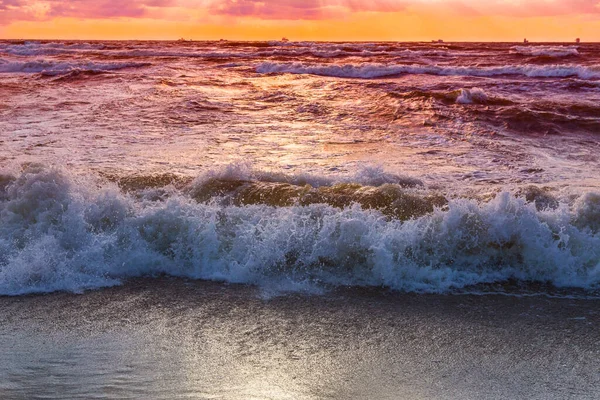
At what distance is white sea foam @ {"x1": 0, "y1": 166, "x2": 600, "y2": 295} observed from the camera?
224 inches

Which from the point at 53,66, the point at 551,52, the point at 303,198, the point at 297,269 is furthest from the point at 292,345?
the point at 551,52

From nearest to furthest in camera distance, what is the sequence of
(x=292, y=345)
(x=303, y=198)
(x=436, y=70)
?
(x=292, y=345)
(x=303, y=198)
(x=436, y=70)

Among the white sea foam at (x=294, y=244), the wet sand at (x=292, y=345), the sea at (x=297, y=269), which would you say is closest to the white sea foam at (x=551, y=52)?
the sea at (x=297, y=269)

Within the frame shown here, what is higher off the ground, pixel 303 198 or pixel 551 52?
pixel 551 52

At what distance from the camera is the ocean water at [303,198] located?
18.9 ft

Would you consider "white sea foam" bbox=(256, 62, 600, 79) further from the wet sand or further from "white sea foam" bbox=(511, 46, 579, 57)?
the wet sand

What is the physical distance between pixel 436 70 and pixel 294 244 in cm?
2103

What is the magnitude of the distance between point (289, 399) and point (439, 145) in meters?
8.04

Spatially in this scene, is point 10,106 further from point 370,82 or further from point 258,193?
point 370,82

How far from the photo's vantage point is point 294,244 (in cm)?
602

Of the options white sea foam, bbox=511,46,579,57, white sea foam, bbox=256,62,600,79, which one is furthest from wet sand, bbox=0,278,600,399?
white sea foam, bbox=511,46,579,57

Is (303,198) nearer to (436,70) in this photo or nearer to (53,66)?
(436,70)

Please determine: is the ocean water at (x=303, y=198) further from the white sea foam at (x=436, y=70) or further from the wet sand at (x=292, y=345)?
the white sea foam at (x=436, y=70)

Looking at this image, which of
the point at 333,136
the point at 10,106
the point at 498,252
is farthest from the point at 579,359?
the point at 10,106
